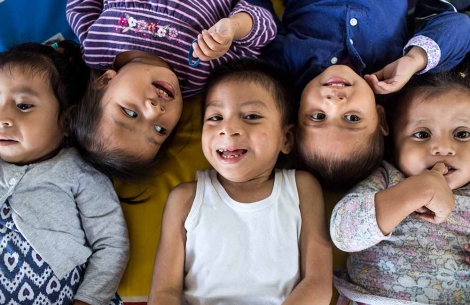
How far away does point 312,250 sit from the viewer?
1105 millimetres

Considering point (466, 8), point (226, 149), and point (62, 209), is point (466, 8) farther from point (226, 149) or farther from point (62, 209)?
point (62, 209)

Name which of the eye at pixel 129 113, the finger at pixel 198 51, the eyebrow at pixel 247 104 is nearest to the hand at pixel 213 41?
the finger at pixel 198 51

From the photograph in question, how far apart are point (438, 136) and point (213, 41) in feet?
1.88

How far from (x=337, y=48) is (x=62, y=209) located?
813 mm

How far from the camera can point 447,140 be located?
44.0 inches

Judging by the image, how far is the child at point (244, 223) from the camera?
109 cm

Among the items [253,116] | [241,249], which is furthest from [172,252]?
[253,116]

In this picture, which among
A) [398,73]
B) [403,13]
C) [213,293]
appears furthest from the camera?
[403,13]

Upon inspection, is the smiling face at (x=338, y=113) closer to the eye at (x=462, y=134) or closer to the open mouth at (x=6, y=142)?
the eye at (x=462, y=134)

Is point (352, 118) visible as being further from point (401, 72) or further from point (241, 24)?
point (241, 24)

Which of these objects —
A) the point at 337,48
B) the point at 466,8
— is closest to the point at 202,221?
the point at 337,48

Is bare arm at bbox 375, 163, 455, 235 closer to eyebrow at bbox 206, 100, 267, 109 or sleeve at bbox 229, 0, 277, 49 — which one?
eyebrow at bbox 206, 100, 267, 109

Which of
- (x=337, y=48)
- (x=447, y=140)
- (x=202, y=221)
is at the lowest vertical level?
(x=202, y=221)

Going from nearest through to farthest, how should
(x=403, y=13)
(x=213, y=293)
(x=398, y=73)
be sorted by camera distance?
(x=213, y=293)
(x=398, y=73)
(x=403, y=13)
